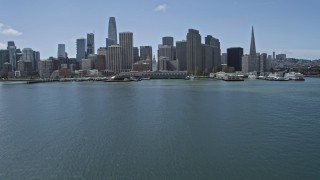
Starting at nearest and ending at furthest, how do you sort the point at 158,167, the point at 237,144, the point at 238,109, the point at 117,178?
the point at 117,178 → the point at 158,167 → the point at 237,144 → the point at 238,109

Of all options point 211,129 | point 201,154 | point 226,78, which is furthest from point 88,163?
point 226,78

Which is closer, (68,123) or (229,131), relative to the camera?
(229,131)

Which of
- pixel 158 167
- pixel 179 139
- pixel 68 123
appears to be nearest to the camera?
pixel 158 167

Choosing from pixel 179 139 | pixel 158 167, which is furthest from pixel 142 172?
pixel 179 139

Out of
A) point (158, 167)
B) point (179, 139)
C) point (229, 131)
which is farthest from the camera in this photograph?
point (229, 131)

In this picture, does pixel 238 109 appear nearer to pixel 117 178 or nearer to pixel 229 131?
pixel 229 131

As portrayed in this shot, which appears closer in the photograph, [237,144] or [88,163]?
[88,163]

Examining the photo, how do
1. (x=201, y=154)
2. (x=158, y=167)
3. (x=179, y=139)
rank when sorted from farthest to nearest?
(x=179, y=139), (x=201, y=154), (x=158, y=167)

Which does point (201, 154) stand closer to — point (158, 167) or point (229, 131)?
point (158, 167)

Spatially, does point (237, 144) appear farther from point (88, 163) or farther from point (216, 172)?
point (88, 163)
